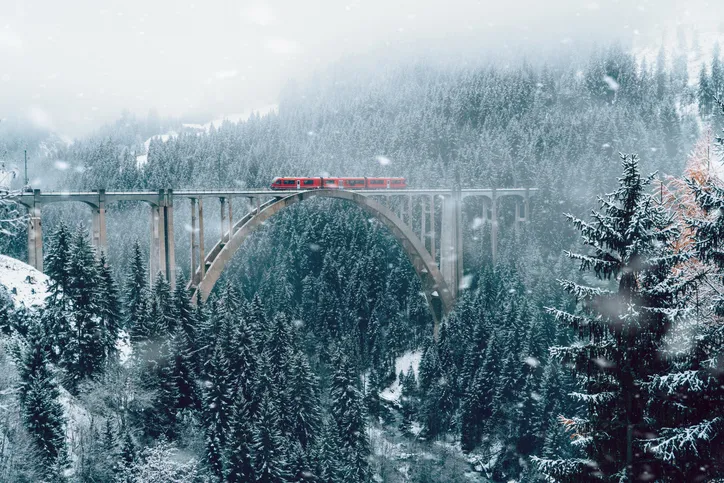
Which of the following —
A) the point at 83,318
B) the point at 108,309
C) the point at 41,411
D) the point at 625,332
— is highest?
the point at 625,332

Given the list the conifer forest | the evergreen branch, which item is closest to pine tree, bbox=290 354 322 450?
the conifer forest

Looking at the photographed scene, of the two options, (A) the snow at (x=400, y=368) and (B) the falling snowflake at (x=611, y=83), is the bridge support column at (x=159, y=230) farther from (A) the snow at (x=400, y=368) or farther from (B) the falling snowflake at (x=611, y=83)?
(B) the falling snowflake at (x=611, y=83)

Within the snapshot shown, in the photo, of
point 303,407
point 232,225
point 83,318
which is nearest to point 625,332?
point 83,318

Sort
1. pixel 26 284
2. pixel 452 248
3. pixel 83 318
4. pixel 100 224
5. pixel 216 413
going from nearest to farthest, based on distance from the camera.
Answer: pixel 83 318 → pixel 216 413 → pixel 26 284 → pixel 100 224 → pixel 452 248

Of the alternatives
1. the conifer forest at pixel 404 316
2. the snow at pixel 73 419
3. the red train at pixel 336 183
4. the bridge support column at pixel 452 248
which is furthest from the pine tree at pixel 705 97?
the snow at pixel 73 419

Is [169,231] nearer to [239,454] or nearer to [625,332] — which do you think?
[239,454]

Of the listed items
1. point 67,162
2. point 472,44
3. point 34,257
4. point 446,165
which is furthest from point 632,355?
point 472,44
